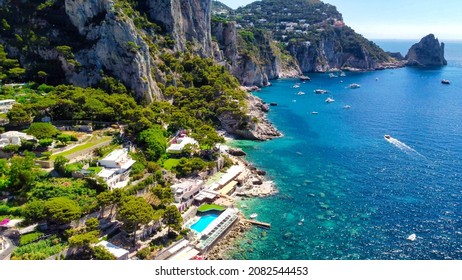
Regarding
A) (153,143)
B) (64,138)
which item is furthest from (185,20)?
(64,138)

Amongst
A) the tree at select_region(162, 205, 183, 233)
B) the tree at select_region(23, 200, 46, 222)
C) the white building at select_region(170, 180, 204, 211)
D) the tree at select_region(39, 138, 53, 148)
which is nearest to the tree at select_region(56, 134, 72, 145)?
the tree at select_region(39, 138, 53, 148)

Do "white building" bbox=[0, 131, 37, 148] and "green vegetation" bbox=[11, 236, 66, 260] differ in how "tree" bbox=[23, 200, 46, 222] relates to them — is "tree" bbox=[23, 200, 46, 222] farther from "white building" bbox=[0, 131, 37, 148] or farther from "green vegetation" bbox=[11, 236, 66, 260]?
"white building" bbox=[0, 131, 37, 148]

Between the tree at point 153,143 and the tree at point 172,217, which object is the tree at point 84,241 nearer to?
the tree at point 172,217

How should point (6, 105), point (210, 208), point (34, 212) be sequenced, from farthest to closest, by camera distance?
point (6, 105), point (210, 208), point (34, 212)

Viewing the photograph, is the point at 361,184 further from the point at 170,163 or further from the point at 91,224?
the point at 91,224

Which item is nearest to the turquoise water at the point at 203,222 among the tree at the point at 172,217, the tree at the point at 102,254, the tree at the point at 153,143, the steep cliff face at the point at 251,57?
the tree at the point at 172,217
